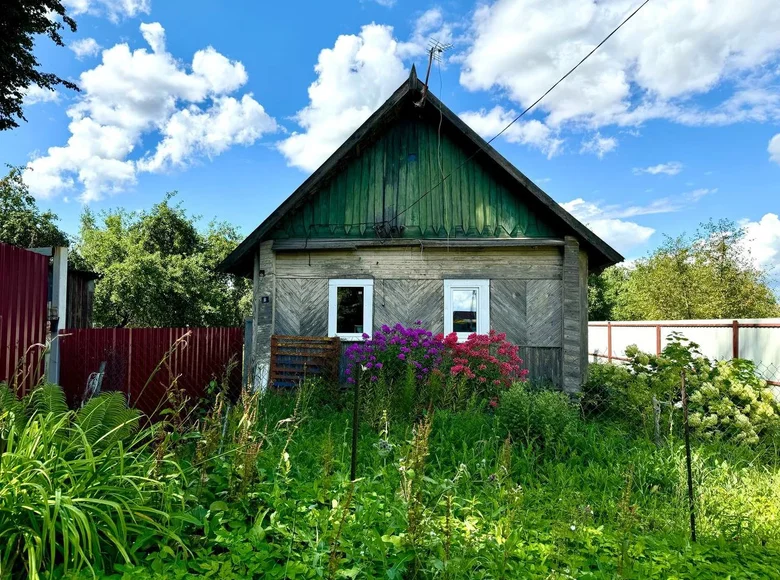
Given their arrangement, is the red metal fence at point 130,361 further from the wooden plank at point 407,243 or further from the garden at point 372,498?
the garden at point 372,498

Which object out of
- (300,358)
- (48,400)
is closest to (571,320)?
(300,358)

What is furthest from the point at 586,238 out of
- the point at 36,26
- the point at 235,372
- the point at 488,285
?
the point at 36,26

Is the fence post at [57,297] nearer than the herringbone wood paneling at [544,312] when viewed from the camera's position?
Yes

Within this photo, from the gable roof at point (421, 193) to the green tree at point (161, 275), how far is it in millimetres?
11216

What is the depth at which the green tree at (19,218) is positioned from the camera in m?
19.9

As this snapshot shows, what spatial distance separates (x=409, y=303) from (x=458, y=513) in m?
5.78

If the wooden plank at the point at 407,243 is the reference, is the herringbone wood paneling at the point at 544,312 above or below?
below

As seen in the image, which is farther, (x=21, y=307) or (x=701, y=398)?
(x=701, y=398)

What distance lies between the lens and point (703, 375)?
6.77m

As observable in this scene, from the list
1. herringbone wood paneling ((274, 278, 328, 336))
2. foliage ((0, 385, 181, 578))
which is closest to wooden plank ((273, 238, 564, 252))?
herringbone wood paneling ((274, 278, 328, 336))

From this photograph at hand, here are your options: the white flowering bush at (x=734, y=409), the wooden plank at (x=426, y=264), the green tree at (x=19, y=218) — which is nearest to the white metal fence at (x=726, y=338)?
the white flowering bush at (x=734, y=409)

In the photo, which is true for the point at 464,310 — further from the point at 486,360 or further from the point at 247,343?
the point at 247,343

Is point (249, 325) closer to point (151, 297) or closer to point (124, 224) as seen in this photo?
point (151, 297)

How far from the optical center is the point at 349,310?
8.97 metres
